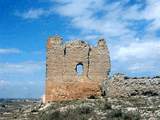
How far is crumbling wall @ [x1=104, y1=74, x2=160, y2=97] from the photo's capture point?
33.2 meters

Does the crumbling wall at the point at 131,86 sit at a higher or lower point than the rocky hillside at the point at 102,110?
higher

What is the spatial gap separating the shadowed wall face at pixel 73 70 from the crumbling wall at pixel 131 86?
900 millimetres

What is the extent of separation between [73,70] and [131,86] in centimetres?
442

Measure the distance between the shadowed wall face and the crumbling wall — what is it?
0.90 metres

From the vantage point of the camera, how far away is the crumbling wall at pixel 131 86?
33250 mm

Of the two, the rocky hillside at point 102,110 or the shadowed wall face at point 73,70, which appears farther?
the shadowed wall face at point 73,70

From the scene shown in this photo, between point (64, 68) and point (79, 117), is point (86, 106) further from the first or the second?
point (64, 68)

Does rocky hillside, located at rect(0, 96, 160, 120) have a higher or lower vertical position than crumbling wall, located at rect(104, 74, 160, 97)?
lower

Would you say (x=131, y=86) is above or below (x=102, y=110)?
above

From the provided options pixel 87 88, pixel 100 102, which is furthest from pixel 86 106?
pixel 87 88

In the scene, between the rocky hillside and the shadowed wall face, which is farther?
the shadowed wall face

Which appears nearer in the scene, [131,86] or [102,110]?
[102,110]

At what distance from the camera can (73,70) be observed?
3428cm

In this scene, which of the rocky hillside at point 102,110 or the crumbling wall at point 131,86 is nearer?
the rocky hillside at point 102,110
